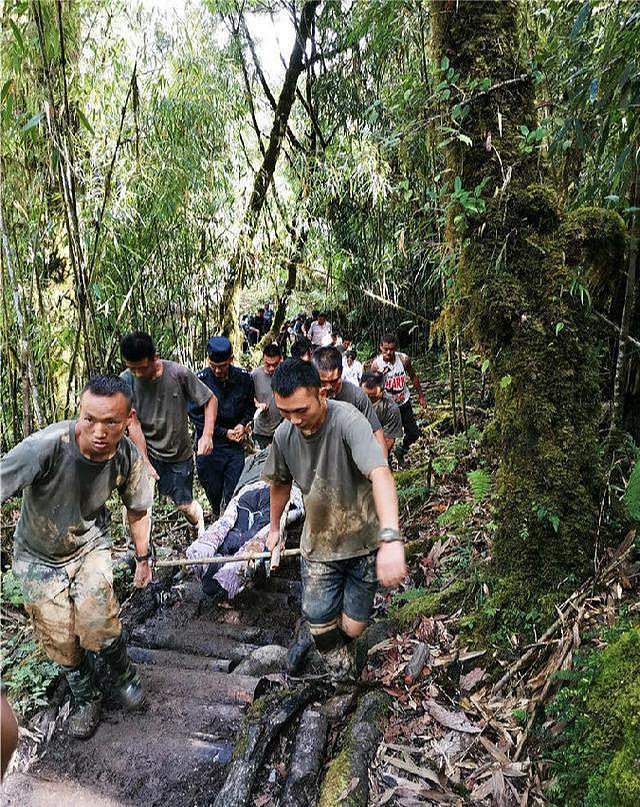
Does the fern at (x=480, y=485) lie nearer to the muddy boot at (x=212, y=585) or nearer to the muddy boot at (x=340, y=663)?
the muddy boot at (x=340, y=663)

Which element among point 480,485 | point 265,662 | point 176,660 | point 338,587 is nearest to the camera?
point 338,587

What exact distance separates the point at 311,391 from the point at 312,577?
1.26 metres

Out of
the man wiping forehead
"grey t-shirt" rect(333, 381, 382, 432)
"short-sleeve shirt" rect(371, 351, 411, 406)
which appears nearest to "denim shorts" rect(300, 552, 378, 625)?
the man wiping forehead

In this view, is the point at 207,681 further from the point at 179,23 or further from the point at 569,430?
the point at 179,23

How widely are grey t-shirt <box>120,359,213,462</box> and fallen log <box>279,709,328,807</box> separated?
115 inches

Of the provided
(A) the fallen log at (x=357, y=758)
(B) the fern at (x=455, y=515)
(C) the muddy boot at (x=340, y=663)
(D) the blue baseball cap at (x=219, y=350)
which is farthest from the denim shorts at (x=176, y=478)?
(A) the fallen log at (x=357, y=758)

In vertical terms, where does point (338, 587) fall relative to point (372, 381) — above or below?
below

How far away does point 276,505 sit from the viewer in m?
3.74

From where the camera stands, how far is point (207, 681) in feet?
12.0

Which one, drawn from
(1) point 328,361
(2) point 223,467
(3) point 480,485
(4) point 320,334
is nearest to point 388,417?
(3) point 480,485

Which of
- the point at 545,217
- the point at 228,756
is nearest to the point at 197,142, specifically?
the point at 545,217

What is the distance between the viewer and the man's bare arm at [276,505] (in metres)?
3.66

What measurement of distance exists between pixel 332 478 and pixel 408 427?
4787mm

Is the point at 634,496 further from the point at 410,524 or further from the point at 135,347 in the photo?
the point at 135,347
